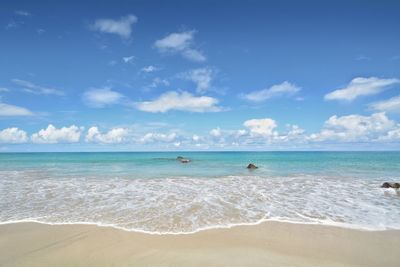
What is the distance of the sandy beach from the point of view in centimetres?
488

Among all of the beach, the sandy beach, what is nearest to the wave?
the beach

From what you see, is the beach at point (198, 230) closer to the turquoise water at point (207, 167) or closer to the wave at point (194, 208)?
the wave at point (194, 208)

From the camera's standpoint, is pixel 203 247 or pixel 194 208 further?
pixel 194 208

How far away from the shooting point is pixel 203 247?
5570 mm

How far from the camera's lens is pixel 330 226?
7.11 meters

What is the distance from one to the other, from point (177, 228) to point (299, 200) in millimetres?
6610

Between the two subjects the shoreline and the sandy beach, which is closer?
the sandy beach

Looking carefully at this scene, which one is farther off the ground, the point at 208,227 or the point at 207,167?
the point at 208,227

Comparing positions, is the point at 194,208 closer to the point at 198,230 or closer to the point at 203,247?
the point at 198,230

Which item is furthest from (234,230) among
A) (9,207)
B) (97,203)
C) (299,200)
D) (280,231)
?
(9,207)

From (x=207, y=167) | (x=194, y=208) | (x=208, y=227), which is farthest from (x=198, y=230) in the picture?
(x=207, y=167)

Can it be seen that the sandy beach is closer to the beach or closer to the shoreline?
the beach

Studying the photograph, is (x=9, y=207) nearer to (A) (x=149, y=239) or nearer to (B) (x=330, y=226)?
(A) (x=149, y=239)

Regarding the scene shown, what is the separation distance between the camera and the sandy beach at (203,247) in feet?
16.0
